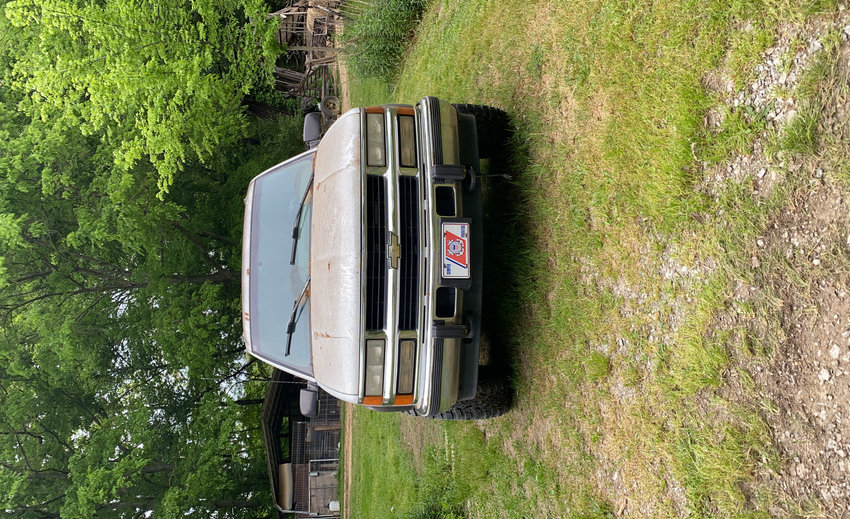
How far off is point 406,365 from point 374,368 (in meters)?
0.25

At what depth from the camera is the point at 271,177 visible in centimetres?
584

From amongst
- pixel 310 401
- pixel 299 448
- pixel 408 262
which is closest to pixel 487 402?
pixel 408 262

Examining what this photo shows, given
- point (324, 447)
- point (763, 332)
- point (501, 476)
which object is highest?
point (763, 332)

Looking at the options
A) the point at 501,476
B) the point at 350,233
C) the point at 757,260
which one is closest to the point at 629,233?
the point at 757,260

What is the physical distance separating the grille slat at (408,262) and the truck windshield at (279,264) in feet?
3.75

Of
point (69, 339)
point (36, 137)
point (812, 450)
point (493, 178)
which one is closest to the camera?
point (812, 450)

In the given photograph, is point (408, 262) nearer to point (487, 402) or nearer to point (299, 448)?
point (487, 402)

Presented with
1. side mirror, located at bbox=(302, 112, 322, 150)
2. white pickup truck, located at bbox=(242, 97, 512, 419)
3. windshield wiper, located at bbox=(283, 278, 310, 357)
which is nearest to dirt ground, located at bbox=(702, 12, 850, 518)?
white pickup truck, located at bbox=(242, 97, 512, 419)

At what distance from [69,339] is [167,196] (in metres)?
4.68

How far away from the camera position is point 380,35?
9.42m

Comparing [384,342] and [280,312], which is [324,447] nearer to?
[280,312]

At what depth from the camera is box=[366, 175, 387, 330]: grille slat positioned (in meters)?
4.15

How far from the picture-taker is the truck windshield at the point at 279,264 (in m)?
5.07

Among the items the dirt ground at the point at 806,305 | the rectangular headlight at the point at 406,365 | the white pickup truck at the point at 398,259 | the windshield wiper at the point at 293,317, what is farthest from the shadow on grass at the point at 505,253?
the dirt ground at the point at 806,305
